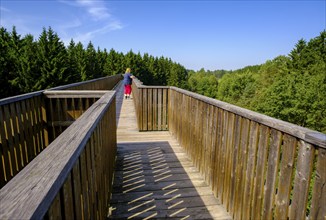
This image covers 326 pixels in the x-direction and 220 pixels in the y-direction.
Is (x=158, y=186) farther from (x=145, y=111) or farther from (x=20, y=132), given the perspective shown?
(x=145, y=111)

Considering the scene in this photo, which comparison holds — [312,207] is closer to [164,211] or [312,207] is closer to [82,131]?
[82,131]

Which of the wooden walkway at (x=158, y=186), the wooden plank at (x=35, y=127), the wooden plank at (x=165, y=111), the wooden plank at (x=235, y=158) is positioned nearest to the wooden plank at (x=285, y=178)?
the wooden plank at (x=235, y=158)

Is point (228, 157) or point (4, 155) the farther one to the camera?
point (4, 155)

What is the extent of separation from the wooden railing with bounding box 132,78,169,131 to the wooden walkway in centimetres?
124

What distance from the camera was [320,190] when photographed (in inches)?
57.2

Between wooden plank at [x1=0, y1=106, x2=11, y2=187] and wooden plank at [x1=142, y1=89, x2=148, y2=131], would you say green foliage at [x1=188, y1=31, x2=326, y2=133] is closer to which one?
wooden plank at [x1=142, y1=89, x2=148, y2=131]

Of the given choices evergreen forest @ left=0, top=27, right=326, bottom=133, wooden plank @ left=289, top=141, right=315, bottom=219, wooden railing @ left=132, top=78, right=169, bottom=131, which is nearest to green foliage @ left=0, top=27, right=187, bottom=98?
evergreen forest @ left=0, top=27, right=326, bottom=133

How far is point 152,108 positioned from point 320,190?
5.58 m

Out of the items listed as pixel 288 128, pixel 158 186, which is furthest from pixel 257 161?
pixel 158 186

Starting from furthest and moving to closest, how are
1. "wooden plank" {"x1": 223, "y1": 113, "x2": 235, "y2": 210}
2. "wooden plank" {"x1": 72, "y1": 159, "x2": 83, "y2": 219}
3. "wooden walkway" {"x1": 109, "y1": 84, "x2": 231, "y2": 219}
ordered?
"wooden walkway" {"x1": 109, "y1": 84, "x2": 231, "y2": 219}, "wooden plank" {"x1": 223, "y1": 113, "x2": 235, "y2": 210}, "wooden plank" {"x1": 72, "y1": 159, "x2": 83, "y2": 219}

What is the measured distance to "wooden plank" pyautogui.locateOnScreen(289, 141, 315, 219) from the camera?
1.57m

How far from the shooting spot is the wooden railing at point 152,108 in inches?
266

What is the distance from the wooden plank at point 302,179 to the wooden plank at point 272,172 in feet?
0.91

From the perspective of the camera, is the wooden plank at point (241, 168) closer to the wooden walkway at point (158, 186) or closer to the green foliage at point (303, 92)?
the wooden walkway at point (158, 186)
